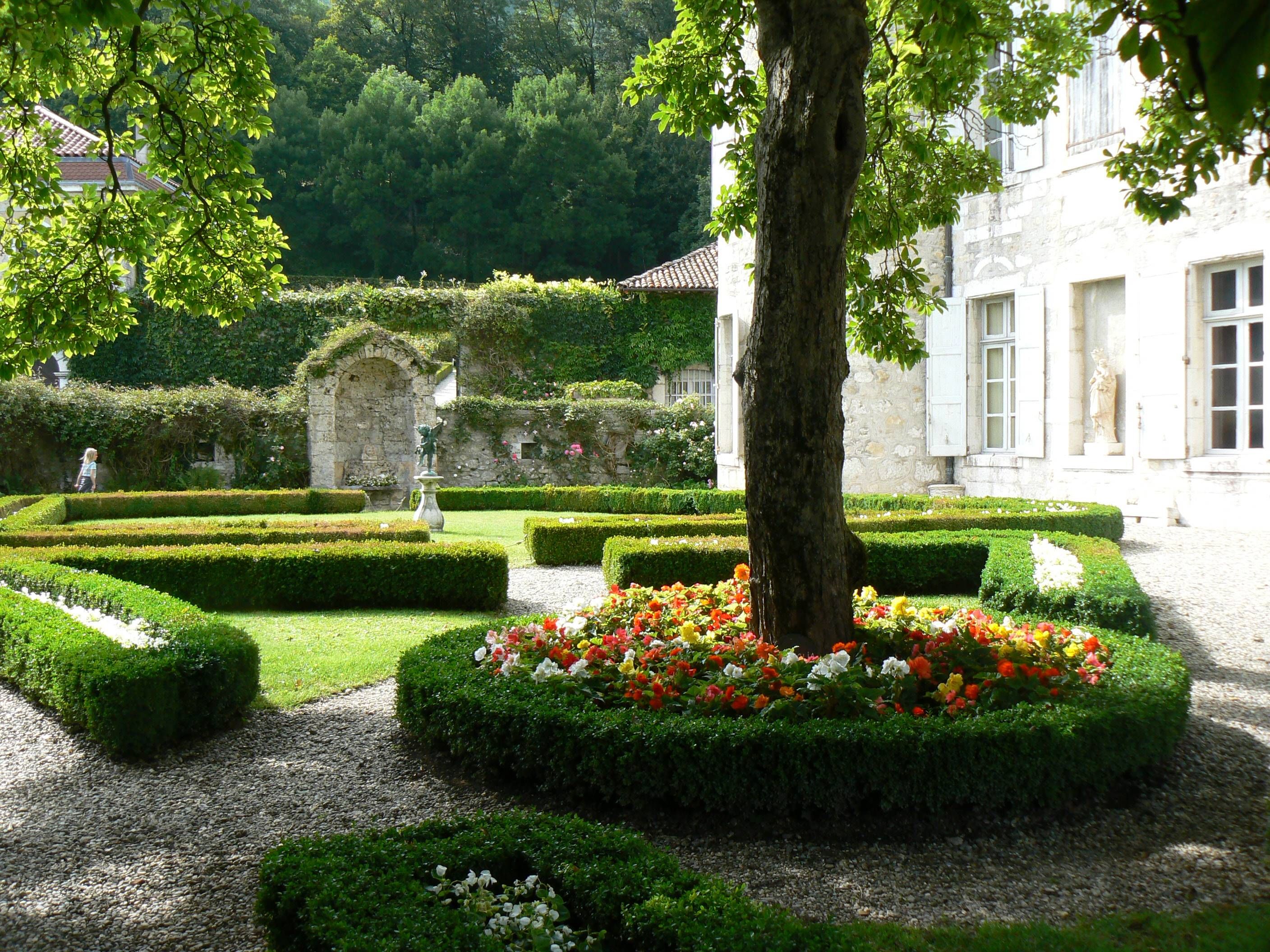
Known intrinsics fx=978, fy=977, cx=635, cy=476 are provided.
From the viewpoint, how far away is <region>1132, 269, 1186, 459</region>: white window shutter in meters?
10.4

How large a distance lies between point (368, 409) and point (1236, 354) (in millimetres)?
14892

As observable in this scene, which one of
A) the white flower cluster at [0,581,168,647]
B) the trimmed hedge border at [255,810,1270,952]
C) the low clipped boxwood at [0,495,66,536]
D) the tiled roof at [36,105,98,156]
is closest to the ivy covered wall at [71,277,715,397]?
the tiled roof at [36,105,98,156]

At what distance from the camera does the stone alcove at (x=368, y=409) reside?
1841cm

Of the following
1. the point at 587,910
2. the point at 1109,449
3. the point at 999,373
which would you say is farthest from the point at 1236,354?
the point at 587,910

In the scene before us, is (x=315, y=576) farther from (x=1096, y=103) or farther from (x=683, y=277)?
(x=683, y=277)

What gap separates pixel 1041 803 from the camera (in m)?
3.42

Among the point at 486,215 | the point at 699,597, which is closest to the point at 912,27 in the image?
the point at 699,597

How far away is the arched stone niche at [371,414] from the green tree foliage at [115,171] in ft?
39.7

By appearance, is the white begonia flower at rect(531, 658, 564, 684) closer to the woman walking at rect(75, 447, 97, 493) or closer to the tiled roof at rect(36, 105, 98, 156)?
the woman walking at rect(75, 447, 97, 493)

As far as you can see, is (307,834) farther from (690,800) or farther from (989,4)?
(989,4)

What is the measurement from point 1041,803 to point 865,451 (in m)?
10.4

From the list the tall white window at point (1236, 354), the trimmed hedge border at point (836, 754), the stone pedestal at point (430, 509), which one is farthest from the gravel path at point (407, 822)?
the stone pedestal at point (430, 509)

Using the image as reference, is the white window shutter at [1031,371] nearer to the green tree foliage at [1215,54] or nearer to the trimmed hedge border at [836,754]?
the trimmed hedge border at [836,754]

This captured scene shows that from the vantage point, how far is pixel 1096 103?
1135cm
